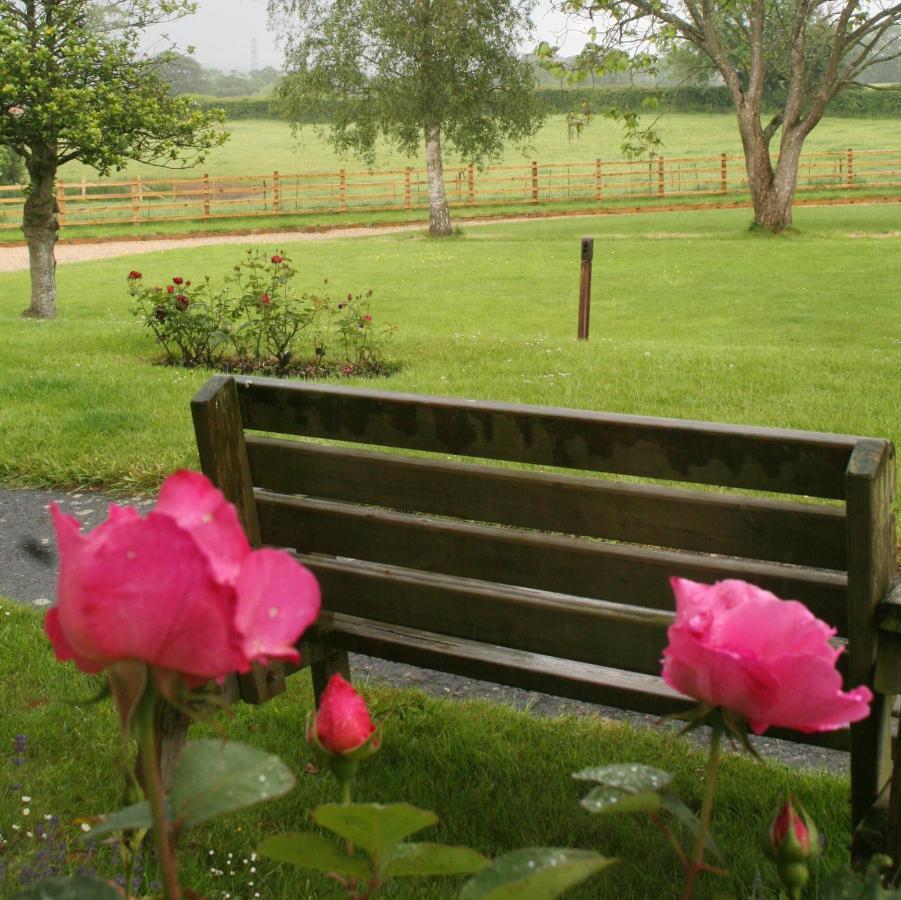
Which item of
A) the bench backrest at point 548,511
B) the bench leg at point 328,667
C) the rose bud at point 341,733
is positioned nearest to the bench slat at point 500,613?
the bench backrest at point 548,511

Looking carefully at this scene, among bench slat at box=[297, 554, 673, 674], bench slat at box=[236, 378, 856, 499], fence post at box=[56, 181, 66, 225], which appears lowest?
bench slat at box=[297, 554, 673, 674]

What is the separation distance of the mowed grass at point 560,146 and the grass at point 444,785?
5256 cm

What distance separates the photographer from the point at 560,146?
65.7 meters

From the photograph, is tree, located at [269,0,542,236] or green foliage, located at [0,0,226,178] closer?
green foliage, located at [0,0,226,178]

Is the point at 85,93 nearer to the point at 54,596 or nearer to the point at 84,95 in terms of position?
the point at 84,95

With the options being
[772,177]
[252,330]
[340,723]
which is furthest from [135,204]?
[340,723]

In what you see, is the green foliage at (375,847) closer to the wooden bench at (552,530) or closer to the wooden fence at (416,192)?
the wooden bench at (552,530)

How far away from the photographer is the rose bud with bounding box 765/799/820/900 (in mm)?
683

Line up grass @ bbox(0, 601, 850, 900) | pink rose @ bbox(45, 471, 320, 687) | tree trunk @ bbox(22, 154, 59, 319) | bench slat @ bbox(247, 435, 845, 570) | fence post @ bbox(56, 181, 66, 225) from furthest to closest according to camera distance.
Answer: fence post @ bbox(56, 181, 66, 225), tree trunk @ bbox(22, 154, 59, 319), grass @ bbox(0, 601, 850, 900), bench slat @ bbox(247, 435, 845, 570), pink rose @ bbox(45, 471, 320, 687)

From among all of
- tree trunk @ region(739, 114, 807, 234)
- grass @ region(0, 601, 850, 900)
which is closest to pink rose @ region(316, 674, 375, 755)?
grass @ region(0, 601, 850, 900)

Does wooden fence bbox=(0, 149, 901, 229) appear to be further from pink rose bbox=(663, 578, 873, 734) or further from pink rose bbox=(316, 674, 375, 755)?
pink rose bbox=(663, 578, 873, 734)

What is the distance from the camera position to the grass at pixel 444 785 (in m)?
2.75

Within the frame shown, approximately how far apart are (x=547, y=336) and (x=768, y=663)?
493 inches

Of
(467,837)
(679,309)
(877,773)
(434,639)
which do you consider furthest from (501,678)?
(679,309)
